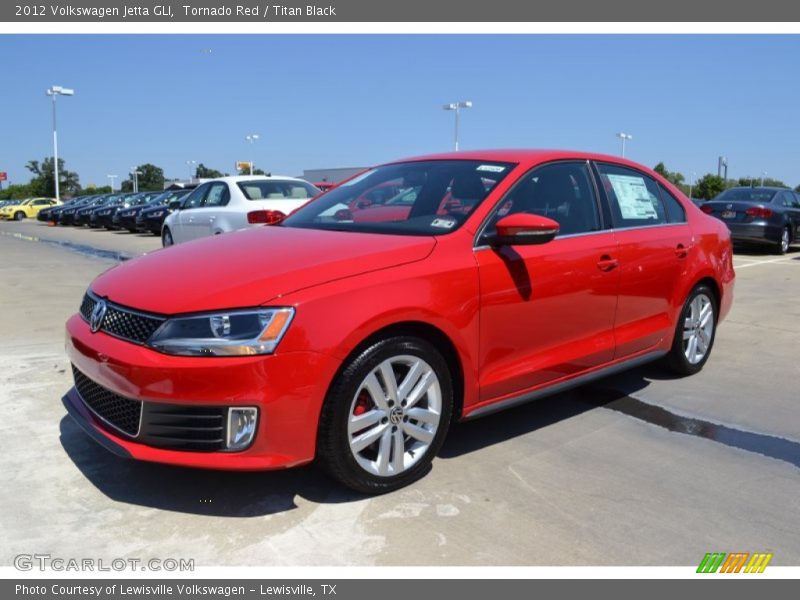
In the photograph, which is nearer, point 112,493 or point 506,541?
point 506,541

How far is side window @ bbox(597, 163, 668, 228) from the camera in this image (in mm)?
4535

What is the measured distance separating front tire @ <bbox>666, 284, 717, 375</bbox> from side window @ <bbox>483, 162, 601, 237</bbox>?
1.26m

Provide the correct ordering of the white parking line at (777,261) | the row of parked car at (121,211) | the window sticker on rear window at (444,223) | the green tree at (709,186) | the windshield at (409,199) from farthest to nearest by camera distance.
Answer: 1. the green tree at (709,186)
2. the row of parked car at (121,211)
3. the white parking line at (777,261)
4. the windshield at (409,199)
5. the window sticker on rear window at (444,223)

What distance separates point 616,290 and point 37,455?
11.0ft

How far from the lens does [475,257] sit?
356 cm

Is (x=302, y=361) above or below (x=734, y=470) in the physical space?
above

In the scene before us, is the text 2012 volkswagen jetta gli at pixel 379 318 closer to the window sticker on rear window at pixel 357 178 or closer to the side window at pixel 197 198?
the window sticker on rear window at pixel 357 178

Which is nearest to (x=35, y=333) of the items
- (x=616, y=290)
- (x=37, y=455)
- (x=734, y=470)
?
(x=37, y=455)

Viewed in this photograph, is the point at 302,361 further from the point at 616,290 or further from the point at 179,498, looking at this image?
the point at 616,290

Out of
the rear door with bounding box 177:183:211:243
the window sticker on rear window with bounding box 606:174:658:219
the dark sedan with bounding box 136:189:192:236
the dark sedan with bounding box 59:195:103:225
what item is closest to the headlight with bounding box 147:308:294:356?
the window sticker on rear window with bounding box 606:174:658:219

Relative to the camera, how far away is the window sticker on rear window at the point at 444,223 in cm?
366

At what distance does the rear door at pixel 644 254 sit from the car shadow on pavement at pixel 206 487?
7.03 ft

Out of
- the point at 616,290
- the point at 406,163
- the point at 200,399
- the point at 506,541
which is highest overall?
the point at 406,163

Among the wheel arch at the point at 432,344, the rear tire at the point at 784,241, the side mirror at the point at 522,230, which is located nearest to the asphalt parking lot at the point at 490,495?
the wheel arch at the point at 432,344
